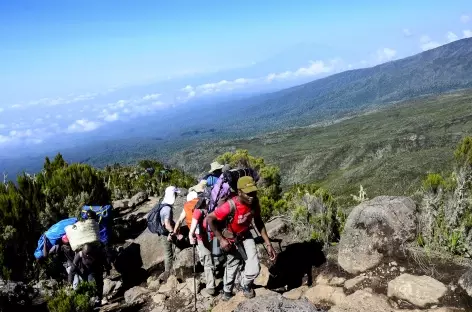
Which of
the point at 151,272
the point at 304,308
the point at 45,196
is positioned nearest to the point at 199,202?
the point at 304,308

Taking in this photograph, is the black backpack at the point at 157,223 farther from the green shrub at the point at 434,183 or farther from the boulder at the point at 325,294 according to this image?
the green shrub at the point at 434,183

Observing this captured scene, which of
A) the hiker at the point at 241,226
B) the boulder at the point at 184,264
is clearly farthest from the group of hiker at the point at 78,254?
the hiker at the point at 241,226

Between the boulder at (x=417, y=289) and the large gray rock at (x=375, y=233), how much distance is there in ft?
2.41

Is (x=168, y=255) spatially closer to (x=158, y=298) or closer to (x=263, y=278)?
(x=158, y=298)

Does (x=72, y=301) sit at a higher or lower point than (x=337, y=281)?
higher

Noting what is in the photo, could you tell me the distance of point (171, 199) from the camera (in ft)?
25.5

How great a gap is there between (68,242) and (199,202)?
9.76ft

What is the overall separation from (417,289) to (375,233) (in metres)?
1.30

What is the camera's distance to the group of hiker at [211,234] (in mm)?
5703

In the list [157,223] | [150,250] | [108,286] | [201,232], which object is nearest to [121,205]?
[150,250]

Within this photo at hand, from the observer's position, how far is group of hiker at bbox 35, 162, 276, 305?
5.70 meters

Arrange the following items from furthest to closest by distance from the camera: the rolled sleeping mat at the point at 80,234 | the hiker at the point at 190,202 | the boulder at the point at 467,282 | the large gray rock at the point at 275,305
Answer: the rolled sleeping mat at the point at 80,234, the hiker at the point at 190,202, the boulder at the point at 467,282, the large gray rock at the point at 275,305

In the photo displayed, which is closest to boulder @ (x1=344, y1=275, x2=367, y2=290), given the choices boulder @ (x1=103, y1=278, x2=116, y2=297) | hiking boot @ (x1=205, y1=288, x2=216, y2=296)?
hiking boot @ (x1=205, y1=288, x2=216, y2=296)

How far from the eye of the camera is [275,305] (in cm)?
475
